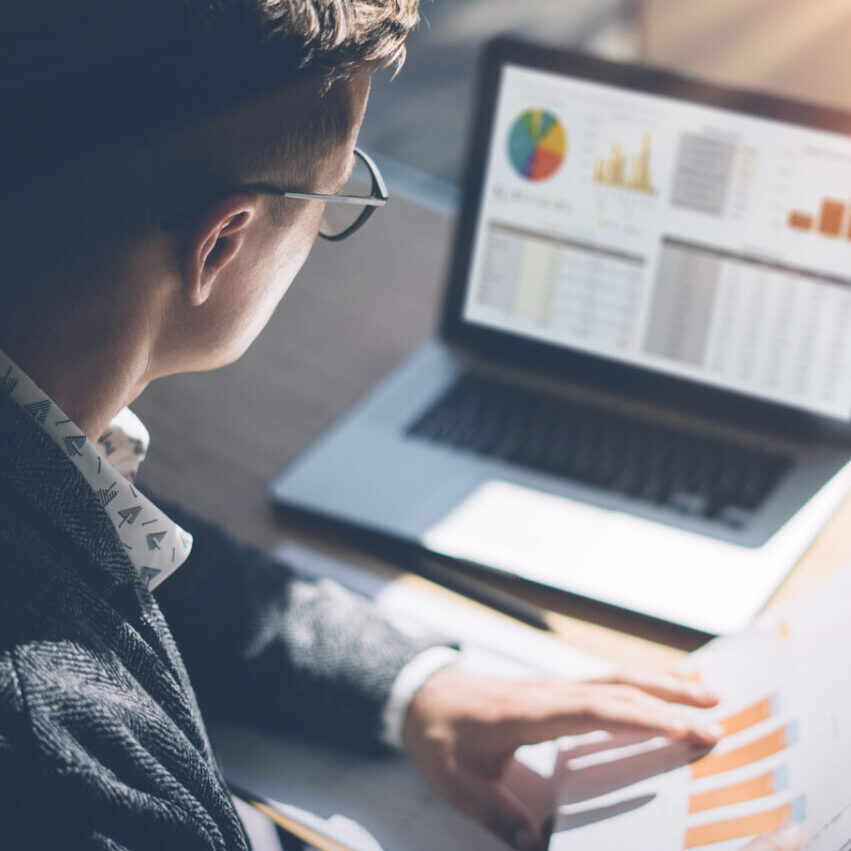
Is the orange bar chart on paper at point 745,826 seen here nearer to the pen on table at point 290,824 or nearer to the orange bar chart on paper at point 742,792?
the orange bar chart on paper at point 742,792

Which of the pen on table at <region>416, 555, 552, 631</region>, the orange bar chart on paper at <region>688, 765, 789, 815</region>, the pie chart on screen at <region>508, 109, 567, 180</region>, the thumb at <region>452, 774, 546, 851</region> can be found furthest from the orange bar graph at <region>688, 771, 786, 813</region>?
the pie chart on screen at <region>508, 109, 567, 180</region>

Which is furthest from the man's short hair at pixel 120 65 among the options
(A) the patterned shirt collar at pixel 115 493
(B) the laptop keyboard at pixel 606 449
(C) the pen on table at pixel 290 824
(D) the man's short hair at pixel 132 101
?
(B) the laptop keyboard at pixel 606 449

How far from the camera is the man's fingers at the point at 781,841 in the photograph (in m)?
0.60

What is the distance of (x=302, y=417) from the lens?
1126 mm

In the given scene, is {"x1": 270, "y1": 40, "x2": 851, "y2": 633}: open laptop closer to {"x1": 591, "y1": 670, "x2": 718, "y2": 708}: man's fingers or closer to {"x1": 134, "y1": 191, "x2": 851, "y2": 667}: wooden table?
{"x1": 134, "y1": 191, "x2": 851, "y2": 667}: wooden table

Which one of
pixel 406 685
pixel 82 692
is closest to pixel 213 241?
pixel 82 692

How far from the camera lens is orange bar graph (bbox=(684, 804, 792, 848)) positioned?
2.10 feet

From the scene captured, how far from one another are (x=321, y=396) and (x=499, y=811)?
1.83 ft

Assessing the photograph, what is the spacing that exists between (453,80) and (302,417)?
3310 millimetres

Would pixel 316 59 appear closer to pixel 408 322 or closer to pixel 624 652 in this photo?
pixel 624 652

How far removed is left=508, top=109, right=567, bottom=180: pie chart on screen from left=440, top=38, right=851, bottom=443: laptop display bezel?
3 cm

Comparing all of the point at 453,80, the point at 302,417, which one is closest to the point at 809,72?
the point at 302,417

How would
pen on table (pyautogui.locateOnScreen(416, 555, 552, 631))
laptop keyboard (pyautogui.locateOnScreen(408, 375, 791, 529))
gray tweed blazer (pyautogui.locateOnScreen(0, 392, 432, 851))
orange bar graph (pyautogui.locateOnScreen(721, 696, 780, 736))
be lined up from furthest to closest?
laptop keyboard (pyautogui.locateOnScreen(408, 375, 791, 529)) < pen on table (pyautogui.locateOnScreen(416, 555, 552, 631)) < orange bar graph (pyautogui.locateOnScreen(721, 696, 780, 736)) < gray tweed blazer (pyautogui.locateOnScreen(0, 392, 432, 851))

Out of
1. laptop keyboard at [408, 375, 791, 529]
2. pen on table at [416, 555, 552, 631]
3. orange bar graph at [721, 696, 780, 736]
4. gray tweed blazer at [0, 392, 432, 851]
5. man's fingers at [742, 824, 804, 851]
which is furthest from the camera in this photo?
laptop keyboard at [408, 375, 791, 529]
